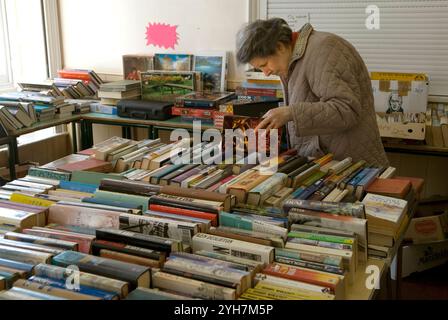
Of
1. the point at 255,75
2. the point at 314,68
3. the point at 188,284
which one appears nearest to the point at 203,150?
the point at 314,68

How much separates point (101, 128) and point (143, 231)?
Answer: 11.0ft

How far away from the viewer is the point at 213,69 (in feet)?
13.6

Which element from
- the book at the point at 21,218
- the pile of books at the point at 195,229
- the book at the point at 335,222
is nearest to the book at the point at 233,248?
the pile of books at the point at 195,229

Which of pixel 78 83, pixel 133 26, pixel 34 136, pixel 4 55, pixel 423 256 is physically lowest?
pixel 423 256

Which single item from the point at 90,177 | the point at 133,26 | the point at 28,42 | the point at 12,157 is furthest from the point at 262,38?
the point at 28,42

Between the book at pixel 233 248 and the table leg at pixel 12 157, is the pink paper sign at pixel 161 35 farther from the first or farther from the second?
the book at pixel 233 248

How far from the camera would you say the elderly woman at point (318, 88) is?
86.2 inches

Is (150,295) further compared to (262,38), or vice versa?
(262,38)

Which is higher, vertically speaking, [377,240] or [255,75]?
[255,75]

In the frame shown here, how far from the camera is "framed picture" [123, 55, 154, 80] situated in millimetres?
4332

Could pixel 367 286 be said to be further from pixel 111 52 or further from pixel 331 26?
pixel 111 52

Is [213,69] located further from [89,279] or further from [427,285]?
[89,279]

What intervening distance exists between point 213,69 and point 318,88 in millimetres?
1988

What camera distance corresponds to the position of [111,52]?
15.0ft
